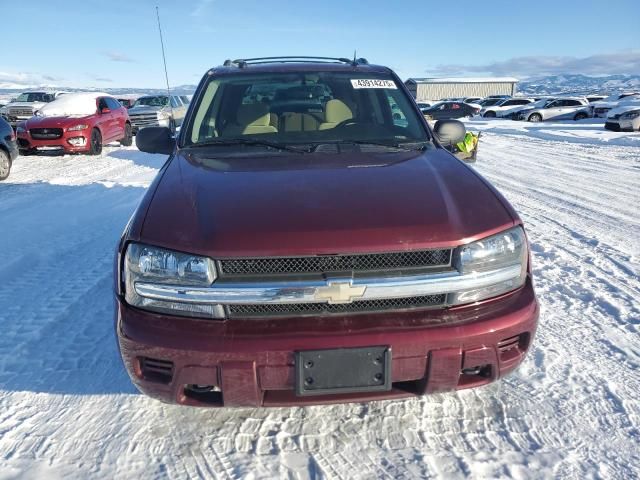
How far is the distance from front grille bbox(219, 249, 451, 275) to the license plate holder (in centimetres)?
31

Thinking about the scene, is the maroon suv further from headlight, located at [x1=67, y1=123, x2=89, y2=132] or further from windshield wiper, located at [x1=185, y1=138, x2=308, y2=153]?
headlight, located at [x1=67, y1=123, x2=89, y2=132]

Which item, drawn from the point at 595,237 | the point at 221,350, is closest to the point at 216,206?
the point at 221,350

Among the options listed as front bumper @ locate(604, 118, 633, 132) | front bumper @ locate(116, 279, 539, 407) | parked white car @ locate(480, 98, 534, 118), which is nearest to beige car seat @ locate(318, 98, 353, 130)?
front bumper @ locate(116, 279, 539, 407)

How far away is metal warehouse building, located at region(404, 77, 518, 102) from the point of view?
74.8m

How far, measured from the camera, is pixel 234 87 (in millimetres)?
3406

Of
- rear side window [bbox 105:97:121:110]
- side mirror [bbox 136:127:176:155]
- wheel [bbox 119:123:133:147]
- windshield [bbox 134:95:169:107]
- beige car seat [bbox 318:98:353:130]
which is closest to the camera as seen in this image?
beige car seat [bbox 318:98:353:130]

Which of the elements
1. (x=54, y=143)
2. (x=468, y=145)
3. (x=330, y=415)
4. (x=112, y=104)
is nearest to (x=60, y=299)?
(x=330, y=415)

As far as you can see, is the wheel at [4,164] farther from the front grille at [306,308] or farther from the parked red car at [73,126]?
the front grille at [306,308]

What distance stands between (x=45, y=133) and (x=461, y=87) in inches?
2933

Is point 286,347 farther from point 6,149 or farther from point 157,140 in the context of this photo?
point 6,149

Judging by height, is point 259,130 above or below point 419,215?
above

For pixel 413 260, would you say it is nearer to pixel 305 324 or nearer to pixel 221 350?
pixel 305 324

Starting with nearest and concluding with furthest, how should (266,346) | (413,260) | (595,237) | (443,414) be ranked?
(266,346) < (413,260) < (443,414) < (595,237)

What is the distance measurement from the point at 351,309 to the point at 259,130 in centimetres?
161
